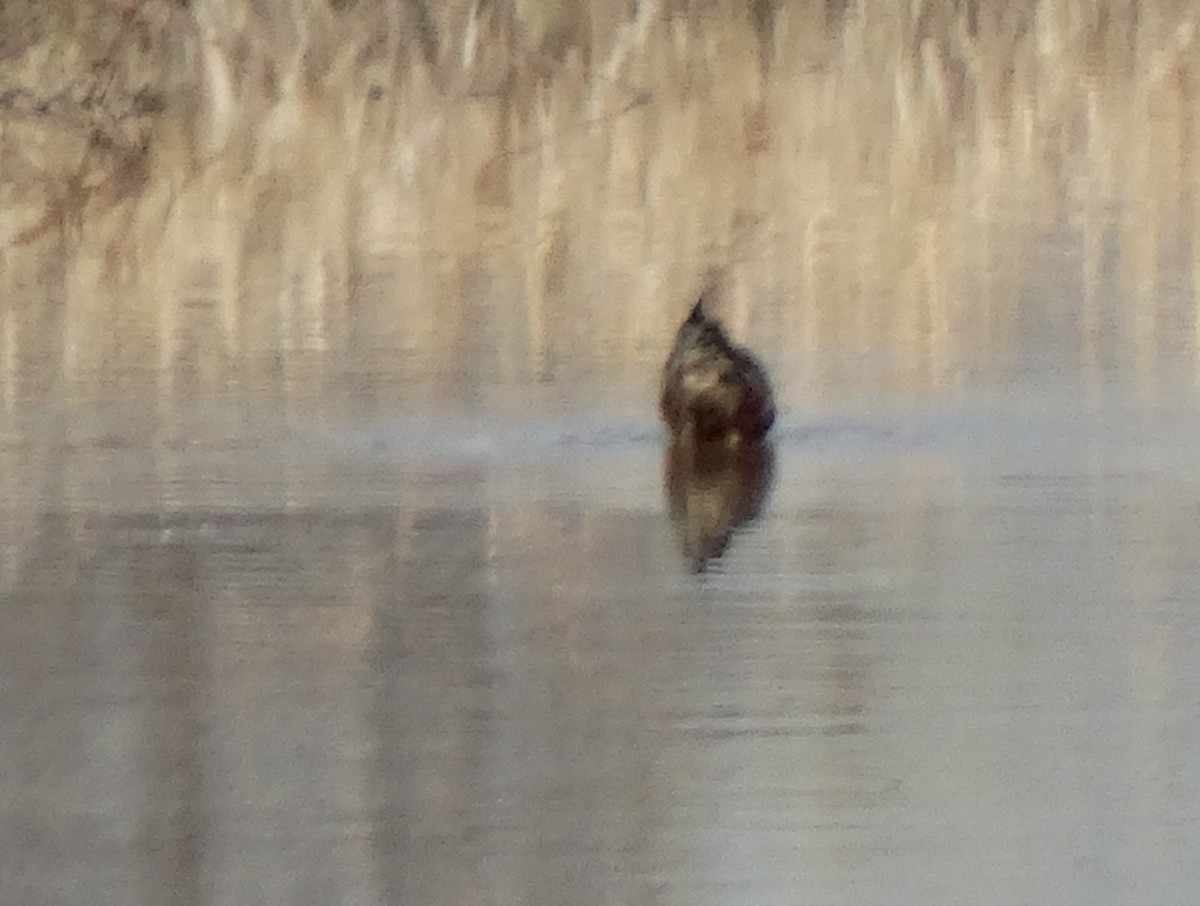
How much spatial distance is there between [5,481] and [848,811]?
86cm

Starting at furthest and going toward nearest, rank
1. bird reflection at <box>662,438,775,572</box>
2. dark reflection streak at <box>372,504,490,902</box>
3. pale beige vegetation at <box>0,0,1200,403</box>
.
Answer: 1. pale beige vegetation at <box>0,0,1200,403</box>
2. bird reflection at <box>662,438,775,572</box>
3. dark reflection streak at <box>372,504,490,902</box>

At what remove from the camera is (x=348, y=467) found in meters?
1.72

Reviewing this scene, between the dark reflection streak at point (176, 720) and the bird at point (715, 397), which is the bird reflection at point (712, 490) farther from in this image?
the dark reflection streak at point (176, 720)

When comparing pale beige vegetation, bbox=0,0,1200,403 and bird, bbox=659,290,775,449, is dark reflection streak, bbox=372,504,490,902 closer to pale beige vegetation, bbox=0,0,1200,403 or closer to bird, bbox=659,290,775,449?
bird, bbox=659,290,775,449

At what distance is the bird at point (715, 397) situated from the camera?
1.79m

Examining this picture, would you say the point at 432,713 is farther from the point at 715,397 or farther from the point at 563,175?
the point at 563,175

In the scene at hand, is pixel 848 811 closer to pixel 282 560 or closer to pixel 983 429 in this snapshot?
pixel 282 560

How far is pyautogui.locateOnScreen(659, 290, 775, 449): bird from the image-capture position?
5.87ft

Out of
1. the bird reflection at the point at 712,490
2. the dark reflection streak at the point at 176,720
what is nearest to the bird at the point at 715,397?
the bird reflection at the point at 712,490

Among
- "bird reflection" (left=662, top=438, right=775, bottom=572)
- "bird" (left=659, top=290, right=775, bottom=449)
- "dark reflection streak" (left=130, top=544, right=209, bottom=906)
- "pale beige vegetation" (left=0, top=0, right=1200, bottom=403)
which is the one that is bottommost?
"dark reflection streak" (left=130, top=544, right=209, bottom=906)

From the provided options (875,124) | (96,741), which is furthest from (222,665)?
(875,124)

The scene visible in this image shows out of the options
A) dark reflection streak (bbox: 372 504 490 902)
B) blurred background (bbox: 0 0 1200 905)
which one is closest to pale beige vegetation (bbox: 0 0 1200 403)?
blurred background (bbox: 0 0 1200 905)

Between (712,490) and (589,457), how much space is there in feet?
0.44

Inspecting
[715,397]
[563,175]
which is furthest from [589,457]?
[563,175]
